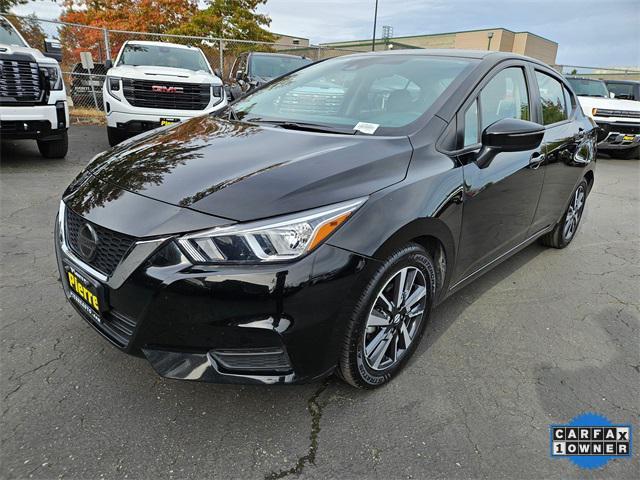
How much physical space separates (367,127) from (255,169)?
77 cm

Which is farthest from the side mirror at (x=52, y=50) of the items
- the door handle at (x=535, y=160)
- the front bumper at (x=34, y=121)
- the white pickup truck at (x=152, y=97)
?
the door handle at (x=535, y=160)

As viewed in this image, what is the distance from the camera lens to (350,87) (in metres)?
3.04

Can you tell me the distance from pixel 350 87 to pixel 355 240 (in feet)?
Answer: 5.02

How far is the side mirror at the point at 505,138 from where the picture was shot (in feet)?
8.25

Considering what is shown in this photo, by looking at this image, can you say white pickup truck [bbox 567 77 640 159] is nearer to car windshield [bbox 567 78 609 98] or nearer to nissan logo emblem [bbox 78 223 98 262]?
car windshield [bbox 567 78 609 98]

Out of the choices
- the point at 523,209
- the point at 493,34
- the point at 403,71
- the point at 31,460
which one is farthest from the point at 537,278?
the point at 493,34

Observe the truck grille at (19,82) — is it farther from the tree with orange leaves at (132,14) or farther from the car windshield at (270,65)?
the tree with orange leaves at (132,14)

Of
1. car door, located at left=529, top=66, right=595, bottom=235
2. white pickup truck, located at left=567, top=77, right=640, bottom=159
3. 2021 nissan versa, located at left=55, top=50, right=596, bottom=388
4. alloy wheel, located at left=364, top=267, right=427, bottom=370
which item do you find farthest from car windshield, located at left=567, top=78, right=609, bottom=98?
alloy wheel, located at left=364, top=267, right=427, bottom=370

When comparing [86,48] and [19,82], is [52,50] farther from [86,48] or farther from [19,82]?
[86,48]

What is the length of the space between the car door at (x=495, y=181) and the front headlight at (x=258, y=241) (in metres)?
1.10

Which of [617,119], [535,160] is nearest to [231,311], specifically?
[535,160]

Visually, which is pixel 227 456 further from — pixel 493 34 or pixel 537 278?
pixel 493 34

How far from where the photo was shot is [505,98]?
10.00 feet

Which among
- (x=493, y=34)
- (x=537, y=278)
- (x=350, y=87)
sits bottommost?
(x=537, y=278)
